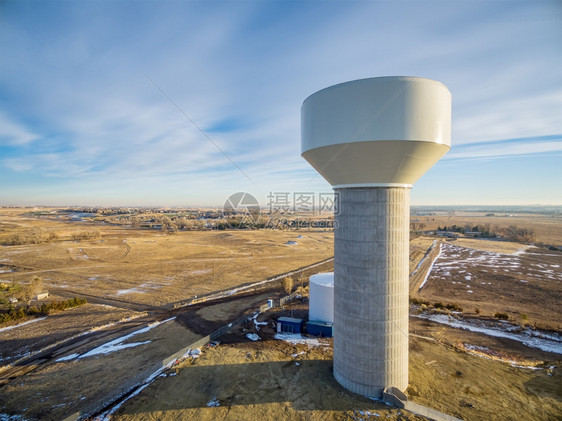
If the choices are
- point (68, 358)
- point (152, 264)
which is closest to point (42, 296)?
point (68, 358)

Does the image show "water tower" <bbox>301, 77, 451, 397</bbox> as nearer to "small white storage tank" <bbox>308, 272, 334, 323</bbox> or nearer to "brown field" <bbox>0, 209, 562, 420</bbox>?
"brown field" <bbox>0, 209, 562, 420</bbox>

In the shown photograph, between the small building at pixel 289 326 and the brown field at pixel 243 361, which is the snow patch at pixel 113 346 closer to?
the brown field at pixel 243 361

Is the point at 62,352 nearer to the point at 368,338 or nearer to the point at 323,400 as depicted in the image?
the point at 323,400

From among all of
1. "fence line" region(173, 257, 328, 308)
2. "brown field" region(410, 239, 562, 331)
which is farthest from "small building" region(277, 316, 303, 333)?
"brown field" region(410, 239, 562, 331)

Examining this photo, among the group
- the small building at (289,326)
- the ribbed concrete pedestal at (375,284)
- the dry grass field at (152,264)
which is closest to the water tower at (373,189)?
the ribbed concrete pedestal at (375,284)

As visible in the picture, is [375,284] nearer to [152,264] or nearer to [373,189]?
[373,189]

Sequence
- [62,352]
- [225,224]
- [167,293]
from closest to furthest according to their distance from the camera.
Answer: [62,352], [167,293], [225,224]

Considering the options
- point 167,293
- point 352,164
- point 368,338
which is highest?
point 352,164

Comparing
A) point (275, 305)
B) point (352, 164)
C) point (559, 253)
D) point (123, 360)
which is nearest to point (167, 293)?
point (275, 305)
